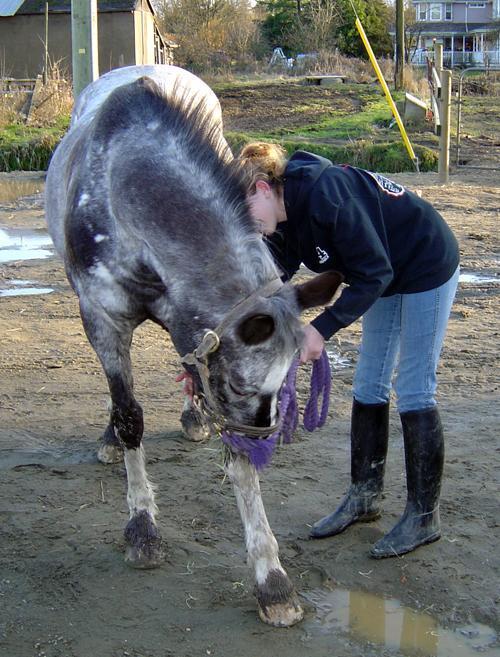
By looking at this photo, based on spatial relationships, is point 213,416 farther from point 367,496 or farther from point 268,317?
point 367,496

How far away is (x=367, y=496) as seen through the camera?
3828mm

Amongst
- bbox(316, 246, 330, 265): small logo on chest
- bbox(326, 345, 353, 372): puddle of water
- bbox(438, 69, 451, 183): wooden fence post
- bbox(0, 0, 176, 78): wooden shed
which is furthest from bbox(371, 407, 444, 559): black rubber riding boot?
bbox(0, 0, 176, 78): wooden shed

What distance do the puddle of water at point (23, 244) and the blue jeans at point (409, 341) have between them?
563 cm

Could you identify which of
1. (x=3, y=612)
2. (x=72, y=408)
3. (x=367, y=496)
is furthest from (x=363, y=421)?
(x=72, y=408)

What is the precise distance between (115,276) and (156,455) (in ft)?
4.72

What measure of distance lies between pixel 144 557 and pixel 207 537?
0.35 meters

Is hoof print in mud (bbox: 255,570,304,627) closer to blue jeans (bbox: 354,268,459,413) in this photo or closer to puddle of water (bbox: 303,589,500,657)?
puddle of water (bbox: 303,589,500,657)

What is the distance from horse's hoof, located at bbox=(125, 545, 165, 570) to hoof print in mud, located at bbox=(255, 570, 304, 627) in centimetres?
52

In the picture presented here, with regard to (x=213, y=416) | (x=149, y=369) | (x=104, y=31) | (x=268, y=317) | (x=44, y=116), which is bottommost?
(x=149, y=369)

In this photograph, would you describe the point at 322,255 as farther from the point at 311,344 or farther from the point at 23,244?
the point at 23,244

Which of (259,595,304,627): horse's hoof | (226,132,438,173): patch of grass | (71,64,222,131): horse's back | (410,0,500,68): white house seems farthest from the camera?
(410,0,500,68): white house

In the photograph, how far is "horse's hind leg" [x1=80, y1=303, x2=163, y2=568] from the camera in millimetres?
3596

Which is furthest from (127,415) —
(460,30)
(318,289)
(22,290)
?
(460,30)

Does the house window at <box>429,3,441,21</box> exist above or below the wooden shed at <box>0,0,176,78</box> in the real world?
above
